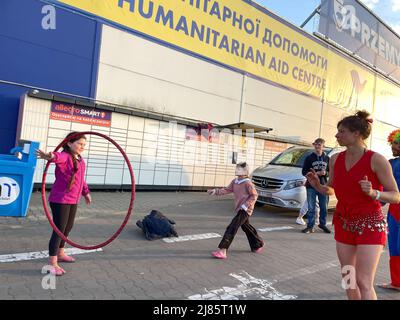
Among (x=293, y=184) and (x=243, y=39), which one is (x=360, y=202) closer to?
(x=293, y=184)

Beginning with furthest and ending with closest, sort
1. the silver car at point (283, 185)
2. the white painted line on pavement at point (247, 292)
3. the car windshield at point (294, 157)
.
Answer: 1. the car windshield at point (294, 157)
2. the silver car at point (283, 185)
3. the white painted line on pavement at point (247, 292)

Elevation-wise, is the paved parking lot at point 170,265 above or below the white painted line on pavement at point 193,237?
below

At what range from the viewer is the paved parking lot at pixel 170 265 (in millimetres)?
3857

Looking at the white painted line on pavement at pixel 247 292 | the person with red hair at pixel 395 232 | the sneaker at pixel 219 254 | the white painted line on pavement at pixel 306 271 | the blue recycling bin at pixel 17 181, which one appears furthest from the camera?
the blue recycling bin at pixel 17 181

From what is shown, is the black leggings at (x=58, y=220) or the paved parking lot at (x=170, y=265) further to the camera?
the black leggings at (x=58, y=220)

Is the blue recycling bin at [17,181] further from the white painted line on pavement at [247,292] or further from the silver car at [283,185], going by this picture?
the silver car at [283,185]

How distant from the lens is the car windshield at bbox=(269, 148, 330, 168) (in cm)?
1016

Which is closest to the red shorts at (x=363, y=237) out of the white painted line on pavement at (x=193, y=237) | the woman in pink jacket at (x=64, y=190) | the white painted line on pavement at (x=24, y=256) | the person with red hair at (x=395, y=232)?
the person with red hair at (x=395, y=232)

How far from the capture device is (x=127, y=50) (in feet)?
37.3

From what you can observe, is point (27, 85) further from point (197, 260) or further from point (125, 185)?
point (197, 260)

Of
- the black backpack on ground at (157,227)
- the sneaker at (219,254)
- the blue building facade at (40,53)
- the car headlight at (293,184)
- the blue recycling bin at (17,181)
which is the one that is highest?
the blue building facade at (40,53)

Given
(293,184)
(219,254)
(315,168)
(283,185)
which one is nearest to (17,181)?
(219,254)

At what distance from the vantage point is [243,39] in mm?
15258
